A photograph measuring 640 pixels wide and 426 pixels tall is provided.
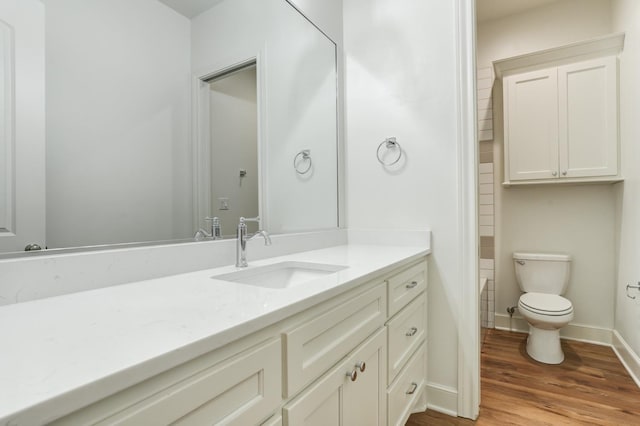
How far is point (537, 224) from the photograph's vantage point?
9.04 ft

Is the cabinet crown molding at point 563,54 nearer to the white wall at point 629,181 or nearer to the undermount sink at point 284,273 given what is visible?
the white wall at point 629,181

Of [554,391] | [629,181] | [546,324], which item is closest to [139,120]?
[554,391]

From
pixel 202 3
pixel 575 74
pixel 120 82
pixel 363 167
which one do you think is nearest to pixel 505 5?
pixel 575 74

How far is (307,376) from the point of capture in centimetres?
78

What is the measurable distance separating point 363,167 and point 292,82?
2.07ft

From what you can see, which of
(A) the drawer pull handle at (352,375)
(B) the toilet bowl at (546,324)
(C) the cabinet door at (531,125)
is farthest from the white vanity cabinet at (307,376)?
(C) the cabinet door at (531,125)

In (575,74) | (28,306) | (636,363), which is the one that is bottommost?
(636,363)

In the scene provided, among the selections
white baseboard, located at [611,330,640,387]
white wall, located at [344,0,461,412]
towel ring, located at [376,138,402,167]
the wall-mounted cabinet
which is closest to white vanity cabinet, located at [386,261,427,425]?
white wall, located at [344,0,461,412]

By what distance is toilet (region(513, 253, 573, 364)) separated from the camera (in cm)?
219

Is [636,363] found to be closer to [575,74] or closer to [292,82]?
[575,74]

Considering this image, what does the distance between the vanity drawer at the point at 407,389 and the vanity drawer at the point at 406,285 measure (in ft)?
0.92

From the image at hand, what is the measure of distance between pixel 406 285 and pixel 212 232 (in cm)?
83

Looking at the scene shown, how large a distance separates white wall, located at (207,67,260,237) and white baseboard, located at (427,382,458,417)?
127 centimetres

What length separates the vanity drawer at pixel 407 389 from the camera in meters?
1.25
